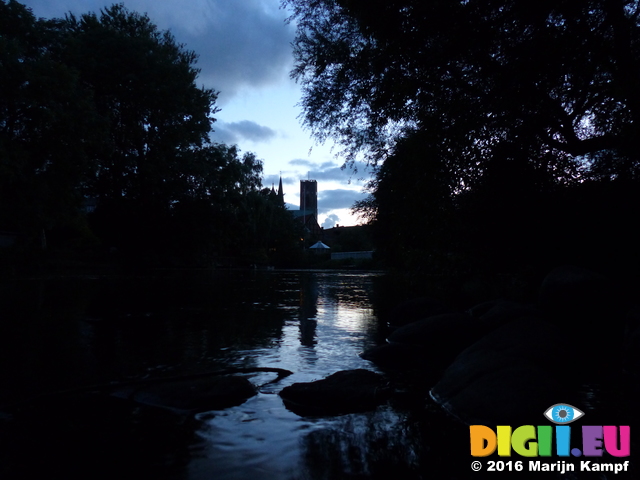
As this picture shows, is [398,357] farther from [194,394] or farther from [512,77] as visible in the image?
[512,77]

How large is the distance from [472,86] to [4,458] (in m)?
A: 8.80

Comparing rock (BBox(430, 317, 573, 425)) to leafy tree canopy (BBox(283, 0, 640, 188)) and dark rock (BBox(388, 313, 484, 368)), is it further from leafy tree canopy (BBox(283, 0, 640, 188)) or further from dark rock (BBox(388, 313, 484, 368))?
leafy tree canopy (BBox(283, 0, 640, 188))

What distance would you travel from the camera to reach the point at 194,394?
464 centimetres

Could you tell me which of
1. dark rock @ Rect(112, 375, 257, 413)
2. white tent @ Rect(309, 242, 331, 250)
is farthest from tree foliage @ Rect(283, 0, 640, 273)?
white tent @ Rect(309, 242, 331, 250)

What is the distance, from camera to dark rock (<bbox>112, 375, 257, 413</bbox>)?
454 centimetres

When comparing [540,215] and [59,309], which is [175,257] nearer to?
[59,309]

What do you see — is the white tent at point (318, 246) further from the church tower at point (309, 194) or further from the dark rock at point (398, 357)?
the church tower at point (309, 194)

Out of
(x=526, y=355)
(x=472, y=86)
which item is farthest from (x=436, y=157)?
(x=526, y=355)

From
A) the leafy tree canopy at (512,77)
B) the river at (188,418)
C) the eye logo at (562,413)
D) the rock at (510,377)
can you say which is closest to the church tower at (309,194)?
the leafy tree canopy at (512,77)

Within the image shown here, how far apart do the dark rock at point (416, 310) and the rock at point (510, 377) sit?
11.4 feet

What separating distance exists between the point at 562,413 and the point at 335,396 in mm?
1865

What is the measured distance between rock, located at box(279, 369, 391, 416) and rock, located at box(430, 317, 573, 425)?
2.10 ft

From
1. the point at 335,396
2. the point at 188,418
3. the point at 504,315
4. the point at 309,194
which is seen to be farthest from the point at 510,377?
the point at 309,194

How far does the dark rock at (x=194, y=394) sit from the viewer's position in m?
4.54
